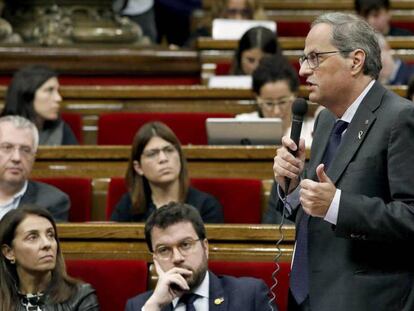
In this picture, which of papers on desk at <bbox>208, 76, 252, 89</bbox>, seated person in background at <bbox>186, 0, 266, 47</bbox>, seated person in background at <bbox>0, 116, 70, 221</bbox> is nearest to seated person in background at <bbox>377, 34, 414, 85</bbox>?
papers on desk at <bbox>208, 76, 252, 89</bbox>

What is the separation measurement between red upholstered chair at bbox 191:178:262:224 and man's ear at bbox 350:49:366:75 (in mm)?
778

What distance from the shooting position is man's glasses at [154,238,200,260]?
4.77ft

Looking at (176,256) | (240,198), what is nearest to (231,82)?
(240,198)

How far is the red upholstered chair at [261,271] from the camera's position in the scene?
152 cm

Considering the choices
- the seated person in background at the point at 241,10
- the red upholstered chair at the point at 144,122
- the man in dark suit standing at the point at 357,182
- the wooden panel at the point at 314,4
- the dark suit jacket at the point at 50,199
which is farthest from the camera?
the wooden panel at the point at 314,4

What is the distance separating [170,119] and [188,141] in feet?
0.18

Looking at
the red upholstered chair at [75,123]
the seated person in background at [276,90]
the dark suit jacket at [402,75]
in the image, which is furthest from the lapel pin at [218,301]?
the dark suit jacket at [402,75]

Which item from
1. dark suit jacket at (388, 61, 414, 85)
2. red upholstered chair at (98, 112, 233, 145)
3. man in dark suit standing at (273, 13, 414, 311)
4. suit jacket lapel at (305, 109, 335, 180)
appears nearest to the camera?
man in dark suit standing at (273, 13, 414, 311)

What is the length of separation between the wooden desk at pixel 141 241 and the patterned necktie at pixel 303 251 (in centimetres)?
37

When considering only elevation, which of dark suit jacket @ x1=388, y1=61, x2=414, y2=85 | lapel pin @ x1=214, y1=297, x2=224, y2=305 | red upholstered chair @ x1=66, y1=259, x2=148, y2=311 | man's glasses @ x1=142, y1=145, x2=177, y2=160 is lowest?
red upholstered chair @ x1=66, y1=259, x2=148, y2=311

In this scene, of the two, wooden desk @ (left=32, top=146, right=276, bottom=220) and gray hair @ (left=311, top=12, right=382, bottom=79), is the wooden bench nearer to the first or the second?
wooden desk @ (left=32, top=146, right=276, bottom=220)

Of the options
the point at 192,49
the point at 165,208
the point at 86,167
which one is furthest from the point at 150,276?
the point at 192,49

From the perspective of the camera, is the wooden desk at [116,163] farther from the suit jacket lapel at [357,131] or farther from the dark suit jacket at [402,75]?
the suit jacket lapel at [357,131]

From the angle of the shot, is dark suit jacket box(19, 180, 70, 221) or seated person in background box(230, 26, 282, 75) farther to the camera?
seated person in background box(230, 26, 282, 75)
